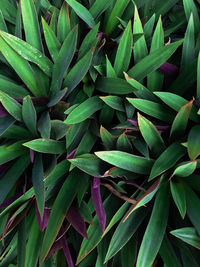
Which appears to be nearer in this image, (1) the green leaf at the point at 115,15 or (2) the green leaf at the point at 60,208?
(2) the green leaf at the point at 60,208

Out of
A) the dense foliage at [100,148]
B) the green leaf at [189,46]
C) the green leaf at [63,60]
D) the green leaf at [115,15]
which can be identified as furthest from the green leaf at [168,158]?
the green leaf at [115,15]

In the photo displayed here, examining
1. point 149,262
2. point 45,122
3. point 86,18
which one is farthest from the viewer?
point 86,18

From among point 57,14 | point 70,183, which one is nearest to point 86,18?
point 57,14

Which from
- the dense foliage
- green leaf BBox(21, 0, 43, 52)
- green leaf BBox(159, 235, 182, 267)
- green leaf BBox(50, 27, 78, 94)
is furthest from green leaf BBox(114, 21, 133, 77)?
green leaf BBox(159, 235, 182, 267)

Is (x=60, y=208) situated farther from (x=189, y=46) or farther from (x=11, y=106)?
(x=189, y=46)

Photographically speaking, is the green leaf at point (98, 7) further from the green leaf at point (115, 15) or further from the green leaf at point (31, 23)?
the green leaf at point (31, 23)

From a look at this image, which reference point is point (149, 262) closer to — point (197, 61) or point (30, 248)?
point (30, 248)
